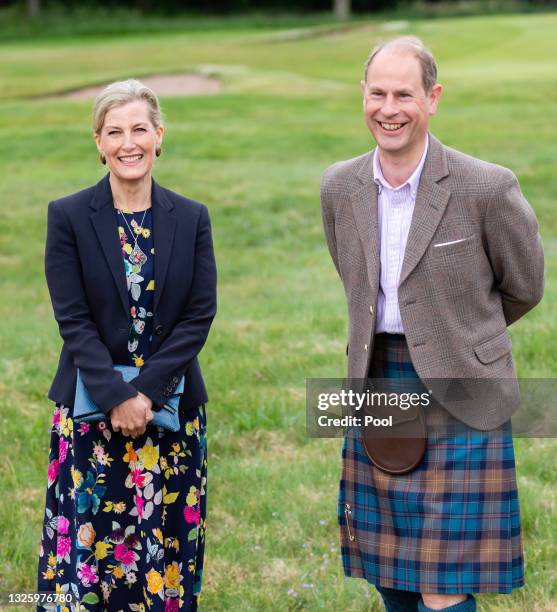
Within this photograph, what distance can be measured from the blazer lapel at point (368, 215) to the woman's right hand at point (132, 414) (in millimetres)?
892

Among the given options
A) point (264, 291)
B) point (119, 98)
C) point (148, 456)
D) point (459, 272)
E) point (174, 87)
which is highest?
point (174, 87)

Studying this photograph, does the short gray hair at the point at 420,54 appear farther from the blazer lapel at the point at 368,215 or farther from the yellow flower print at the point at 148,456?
the yellow flower print at the point at 148,456

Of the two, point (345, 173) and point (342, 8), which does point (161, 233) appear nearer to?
point (345, 173)

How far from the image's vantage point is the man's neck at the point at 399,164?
12.1 ft

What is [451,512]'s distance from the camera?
367cm

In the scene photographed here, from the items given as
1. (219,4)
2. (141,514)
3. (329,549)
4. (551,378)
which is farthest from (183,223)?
(219,4)

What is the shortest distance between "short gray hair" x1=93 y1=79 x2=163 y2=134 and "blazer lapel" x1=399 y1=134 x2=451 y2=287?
3.26ft

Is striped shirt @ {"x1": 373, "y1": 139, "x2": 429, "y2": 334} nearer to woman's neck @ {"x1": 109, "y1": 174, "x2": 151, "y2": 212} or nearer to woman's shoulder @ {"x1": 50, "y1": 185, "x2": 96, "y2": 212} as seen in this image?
woman's neck @ {"x1": 109, "y1": 174, "x2": 151, "y2": 212}

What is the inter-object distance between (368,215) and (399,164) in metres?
0.20

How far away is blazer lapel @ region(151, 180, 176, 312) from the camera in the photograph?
3.92 meters

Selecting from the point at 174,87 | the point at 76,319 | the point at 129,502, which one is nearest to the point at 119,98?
the point at 76,319

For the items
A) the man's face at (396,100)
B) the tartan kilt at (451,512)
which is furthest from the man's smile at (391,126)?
the tartan kilt at (451,512)

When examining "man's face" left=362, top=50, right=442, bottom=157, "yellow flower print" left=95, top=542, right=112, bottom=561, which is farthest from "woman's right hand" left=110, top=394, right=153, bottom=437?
"man's face" left=362, top=50, right=442, bottom=157

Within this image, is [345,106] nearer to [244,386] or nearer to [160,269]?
[244,386]
